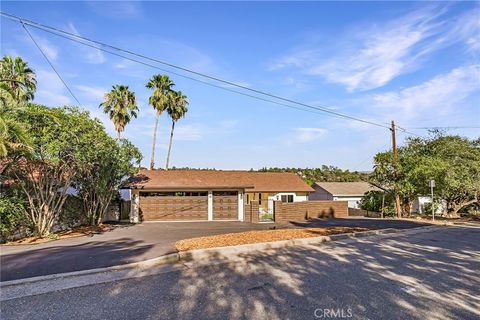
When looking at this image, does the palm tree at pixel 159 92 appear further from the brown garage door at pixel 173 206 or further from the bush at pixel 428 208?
the bush at pixel 428 208

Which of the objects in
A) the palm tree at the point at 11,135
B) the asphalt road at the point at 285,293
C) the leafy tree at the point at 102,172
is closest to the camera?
the asphalt road at the point at 285,293

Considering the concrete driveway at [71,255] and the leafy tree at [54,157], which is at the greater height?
the leafy tree at [54,157]

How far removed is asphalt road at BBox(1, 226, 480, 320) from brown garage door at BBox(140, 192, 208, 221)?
1450 centimetres

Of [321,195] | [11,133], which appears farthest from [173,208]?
[321,195]

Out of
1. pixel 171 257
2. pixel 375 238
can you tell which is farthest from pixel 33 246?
pixel 375 238

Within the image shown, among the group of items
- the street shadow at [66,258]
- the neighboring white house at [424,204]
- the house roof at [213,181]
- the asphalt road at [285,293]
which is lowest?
the asphalt road at [285,293]

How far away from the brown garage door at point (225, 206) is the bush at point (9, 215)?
12.2 meters

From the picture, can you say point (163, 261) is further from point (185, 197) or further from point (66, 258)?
point (185, 197)

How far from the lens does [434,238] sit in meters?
13.5

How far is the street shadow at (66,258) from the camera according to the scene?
25.4 feet

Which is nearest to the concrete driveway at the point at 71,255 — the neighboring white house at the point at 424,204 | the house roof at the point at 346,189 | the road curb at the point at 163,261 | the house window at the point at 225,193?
the road curb at the point at 163,261

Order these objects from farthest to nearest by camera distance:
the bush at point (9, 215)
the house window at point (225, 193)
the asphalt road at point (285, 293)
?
the house window at point (225, 193)
the bush at point (9, 215)
the asphalt road at point (285, 293)

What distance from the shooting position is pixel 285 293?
5.92 m

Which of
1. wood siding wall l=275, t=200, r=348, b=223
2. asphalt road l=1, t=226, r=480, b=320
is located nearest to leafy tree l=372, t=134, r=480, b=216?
wood siding wall l=275, t=200, r=348, b=223
